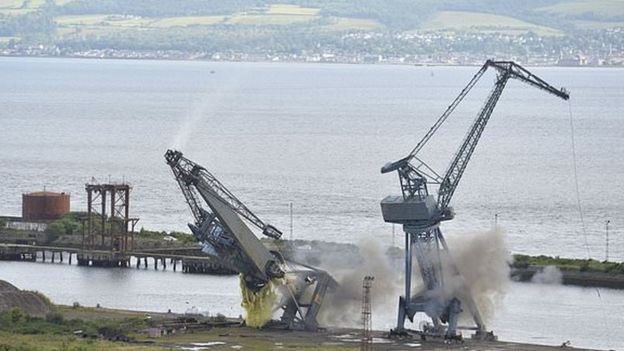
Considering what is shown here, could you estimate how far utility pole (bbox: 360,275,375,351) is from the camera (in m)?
57.5

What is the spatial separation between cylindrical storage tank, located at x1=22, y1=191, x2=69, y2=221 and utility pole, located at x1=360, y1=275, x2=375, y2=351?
124 ft

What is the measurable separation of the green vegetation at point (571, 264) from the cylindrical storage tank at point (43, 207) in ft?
87.7

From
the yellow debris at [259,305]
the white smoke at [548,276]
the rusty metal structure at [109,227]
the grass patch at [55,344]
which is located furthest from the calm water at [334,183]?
the grass patch at [55,344]

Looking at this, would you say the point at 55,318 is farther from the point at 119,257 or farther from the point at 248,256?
the point at 119,257

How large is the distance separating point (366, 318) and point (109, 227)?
36126mm

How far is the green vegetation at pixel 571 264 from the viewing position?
274 feet

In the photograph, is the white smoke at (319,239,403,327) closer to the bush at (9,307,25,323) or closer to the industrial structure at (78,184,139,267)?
the bush at (9,307,25,323)

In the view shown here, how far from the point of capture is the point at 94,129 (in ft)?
631

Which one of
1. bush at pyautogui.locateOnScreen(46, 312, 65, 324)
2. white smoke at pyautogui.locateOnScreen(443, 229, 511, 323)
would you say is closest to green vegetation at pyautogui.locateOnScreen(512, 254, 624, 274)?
white smoke at pyautogui.locateOnScreen(443, 229, 511, 323)

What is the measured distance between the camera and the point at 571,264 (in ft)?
279

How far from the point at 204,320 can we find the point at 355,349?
9000mm

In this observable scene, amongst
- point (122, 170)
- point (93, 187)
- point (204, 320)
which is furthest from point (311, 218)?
point (204, 320)

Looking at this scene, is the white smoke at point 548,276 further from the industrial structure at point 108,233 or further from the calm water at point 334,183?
the industrial structure at point 108,233

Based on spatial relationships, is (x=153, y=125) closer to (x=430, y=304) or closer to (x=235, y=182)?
(x=235, y=182)
